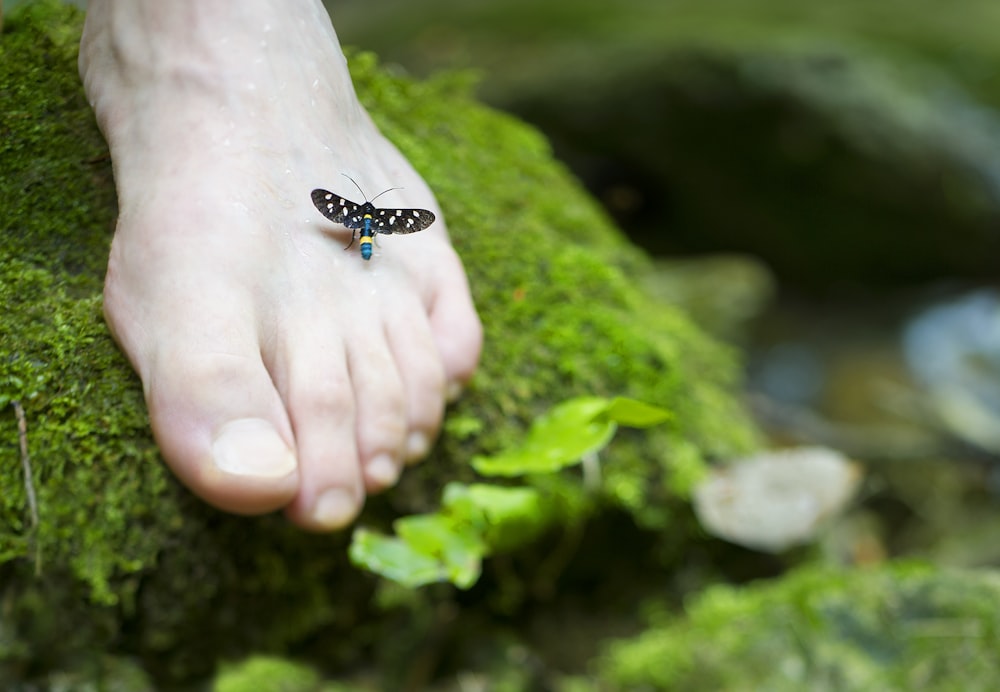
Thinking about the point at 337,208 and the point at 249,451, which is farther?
the point at 337,208

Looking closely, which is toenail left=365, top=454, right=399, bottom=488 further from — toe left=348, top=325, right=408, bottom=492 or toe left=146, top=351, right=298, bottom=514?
toe left=146, top=351, right=298, bottom=514

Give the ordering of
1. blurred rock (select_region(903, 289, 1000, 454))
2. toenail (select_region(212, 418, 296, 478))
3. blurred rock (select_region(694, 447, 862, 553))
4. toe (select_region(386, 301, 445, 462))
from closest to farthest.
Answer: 1. toenail (select_region(212, 418, 296, 478))
2. toe (select_region(386, 301, 445, 462))
3. blurred rock (select_region(694, 447, 862, 553))
4. blurred rock (select_region(903, 289, 1000, 454))

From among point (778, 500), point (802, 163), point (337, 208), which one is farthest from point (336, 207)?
point (802, 163)

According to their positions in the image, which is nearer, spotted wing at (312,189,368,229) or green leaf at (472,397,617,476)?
spotted wing at (312,189,368,229)

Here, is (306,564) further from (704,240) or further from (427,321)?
(704,240)

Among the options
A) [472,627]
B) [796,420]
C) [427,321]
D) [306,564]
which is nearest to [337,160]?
[427,321]

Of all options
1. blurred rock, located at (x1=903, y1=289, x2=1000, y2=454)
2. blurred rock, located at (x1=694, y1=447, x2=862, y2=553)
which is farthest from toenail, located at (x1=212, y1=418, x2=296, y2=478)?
blurred rock, located at (x1=903, y1=289, x2=1000, y2=454)

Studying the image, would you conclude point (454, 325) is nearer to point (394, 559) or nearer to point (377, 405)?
point (377, 405)
